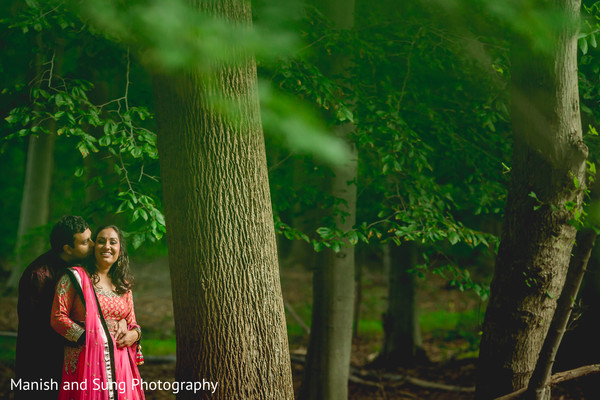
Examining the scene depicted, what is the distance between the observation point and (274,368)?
3.75 meters

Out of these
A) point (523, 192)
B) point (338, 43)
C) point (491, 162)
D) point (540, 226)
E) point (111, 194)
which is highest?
point (338, 43)

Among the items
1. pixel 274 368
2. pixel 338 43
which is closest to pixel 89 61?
pixel 338 43

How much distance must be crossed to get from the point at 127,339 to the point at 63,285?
61 centimetres

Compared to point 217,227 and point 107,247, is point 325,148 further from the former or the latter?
point 107,247

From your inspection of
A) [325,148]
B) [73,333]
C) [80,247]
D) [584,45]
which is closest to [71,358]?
[73,333]

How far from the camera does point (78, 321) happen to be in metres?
3.72

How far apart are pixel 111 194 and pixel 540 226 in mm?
3609

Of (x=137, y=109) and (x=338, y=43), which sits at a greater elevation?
(x=338, y=43)

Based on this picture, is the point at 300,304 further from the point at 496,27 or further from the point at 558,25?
the point at 558,25

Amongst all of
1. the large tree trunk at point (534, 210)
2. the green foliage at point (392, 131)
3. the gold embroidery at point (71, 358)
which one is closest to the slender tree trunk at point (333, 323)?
the green foliage at point (392, 131)

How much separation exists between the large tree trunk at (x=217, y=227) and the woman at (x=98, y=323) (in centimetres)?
47

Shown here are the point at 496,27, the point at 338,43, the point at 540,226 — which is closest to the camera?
the point at 540,226

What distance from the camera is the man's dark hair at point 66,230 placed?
389 cm

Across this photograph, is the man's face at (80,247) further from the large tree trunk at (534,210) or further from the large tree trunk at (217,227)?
the large tree trunk at (534,210)
